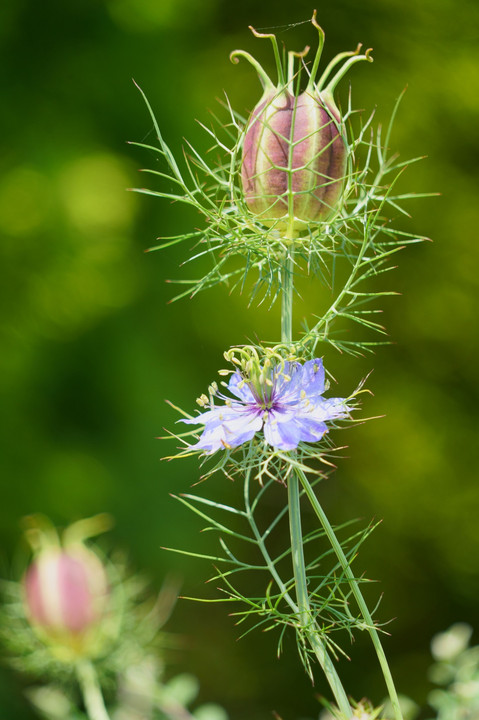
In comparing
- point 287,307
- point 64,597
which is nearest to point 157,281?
point 64,597

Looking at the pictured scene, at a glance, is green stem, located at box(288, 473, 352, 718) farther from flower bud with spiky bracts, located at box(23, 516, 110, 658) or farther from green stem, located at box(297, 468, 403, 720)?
flower bud with spiky bracts, located at box(23, 516, 110, 658)

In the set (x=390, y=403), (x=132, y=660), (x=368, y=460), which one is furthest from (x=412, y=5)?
(x=132, y=660)

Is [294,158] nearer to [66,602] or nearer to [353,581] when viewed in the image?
[353,581]

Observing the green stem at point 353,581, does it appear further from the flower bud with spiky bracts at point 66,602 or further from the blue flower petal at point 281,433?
the flower bud with spiky bracts at point 66,602

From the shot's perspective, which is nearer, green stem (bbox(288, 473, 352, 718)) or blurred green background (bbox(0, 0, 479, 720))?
green stem (bbox(288, 473, 352, 718))

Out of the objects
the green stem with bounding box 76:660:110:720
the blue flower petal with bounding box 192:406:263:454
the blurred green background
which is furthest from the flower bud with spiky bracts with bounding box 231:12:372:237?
the blurred green background
